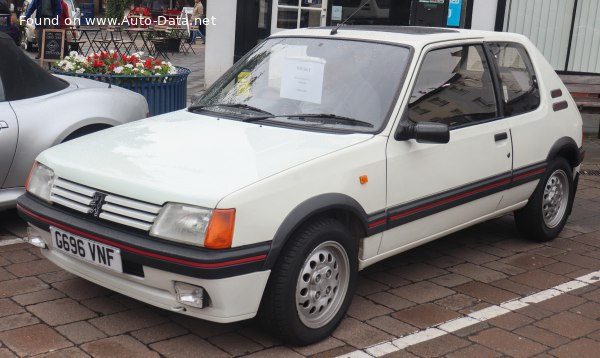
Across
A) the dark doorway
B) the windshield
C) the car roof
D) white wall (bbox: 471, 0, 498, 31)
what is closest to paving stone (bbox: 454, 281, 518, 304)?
the windshield

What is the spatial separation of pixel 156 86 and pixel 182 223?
452cm

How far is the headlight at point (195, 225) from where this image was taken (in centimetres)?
366

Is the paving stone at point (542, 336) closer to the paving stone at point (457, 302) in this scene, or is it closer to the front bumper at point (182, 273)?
the paving stone at point (457, 302)

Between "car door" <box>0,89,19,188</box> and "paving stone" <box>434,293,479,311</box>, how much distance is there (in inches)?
120

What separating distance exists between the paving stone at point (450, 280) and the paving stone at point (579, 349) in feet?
3.32

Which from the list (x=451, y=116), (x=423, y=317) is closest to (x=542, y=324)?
(x=423, y=317)

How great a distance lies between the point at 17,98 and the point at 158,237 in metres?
2.56

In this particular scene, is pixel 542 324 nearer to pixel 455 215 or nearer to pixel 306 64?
pixel 455 215

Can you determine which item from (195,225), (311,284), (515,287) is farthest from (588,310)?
(195,225)

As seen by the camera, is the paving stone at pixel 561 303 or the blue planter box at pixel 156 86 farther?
the blue planter box at pixel 156 86

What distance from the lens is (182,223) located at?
374 cm

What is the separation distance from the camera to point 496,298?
5043 millimetres

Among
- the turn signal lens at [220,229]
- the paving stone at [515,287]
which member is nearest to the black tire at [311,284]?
the turn signal lens at [220,229]

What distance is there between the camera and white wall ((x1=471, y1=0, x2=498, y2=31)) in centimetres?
1226
